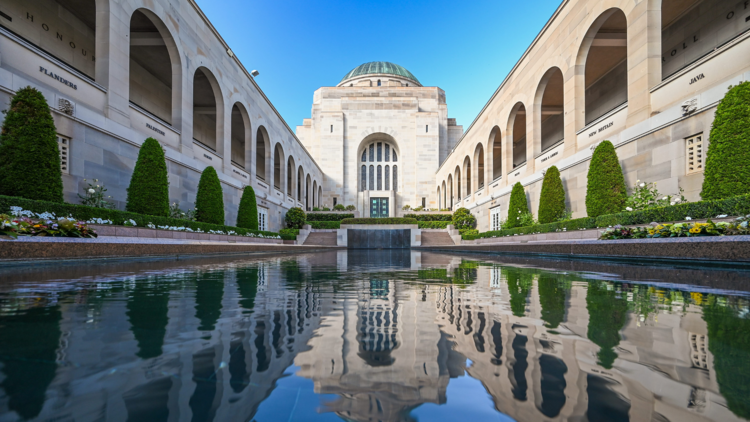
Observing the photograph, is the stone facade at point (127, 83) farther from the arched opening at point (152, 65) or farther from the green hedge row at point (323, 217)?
the green hedge row at point (323, 217)

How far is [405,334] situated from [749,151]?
938cm

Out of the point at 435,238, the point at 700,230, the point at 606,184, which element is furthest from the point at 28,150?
the point at 435,238

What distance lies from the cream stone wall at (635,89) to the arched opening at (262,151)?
14481 mm

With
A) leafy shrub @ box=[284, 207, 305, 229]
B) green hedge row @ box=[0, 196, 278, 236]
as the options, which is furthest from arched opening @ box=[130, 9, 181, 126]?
leafy shrub @ box=[284, 207, 305, 229]

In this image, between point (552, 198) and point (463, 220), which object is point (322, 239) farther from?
point (552, 198)

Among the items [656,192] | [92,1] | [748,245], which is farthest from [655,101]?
[92,1]

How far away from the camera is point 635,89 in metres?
10.5

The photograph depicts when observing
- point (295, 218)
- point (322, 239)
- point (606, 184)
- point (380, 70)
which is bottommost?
point (322, 239)

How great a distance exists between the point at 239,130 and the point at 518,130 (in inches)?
776

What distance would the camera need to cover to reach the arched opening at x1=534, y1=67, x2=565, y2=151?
1639 cm

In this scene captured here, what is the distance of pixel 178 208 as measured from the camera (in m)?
12.3

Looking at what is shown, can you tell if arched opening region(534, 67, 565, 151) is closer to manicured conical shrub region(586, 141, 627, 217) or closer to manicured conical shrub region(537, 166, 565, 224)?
manicured conical shrub region(537, 166, 565, 224)

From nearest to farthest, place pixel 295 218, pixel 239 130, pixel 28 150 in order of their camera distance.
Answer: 1. pixel 28 150
2. pixel 295 218
3. pixel 239 130

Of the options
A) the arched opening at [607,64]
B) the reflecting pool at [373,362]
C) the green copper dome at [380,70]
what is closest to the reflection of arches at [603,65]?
the arched opening at [607,64]
